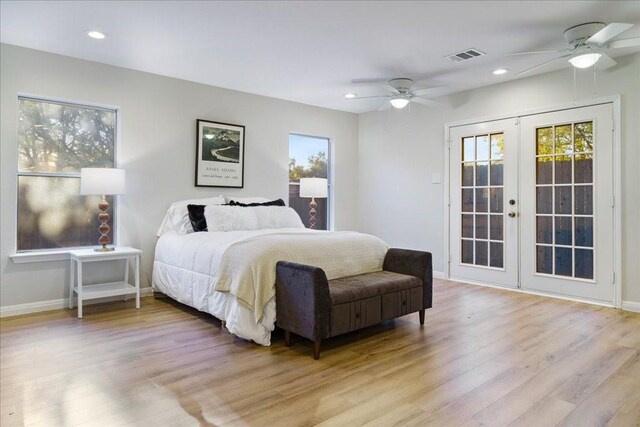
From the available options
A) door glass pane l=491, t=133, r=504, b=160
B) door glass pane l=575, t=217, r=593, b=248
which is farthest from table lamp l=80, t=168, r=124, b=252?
door glass pane l=575, t=217, r=593, b=248

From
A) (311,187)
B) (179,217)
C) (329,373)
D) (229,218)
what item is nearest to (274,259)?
(329,373)

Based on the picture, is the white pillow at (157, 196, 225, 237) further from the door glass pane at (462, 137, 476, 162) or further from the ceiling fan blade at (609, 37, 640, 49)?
the ceiling fan blade at (609, 37, 640, 49)

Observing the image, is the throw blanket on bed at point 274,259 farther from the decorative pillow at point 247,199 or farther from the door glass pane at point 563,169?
the door glass pane at point 563,169

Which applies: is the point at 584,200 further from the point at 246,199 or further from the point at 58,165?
the point at 58,165

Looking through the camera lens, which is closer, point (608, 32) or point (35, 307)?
point (608, 32)

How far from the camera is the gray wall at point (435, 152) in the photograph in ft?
12.8

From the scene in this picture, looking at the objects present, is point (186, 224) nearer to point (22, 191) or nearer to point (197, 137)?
point (197, 137)

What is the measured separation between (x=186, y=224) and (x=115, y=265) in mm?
866

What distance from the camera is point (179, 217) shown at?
14.3 feet

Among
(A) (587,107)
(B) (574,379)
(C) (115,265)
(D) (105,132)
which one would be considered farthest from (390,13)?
(C) (115,265)

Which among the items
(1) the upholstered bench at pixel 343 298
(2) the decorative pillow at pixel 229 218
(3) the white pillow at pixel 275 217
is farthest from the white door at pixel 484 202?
(2) the decorative pillow at pixel 229 218

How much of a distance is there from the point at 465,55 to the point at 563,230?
2.17 metres

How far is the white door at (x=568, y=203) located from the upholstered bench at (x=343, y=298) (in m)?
1.90

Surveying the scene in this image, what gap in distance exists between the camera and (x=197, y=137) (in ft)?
15.8
